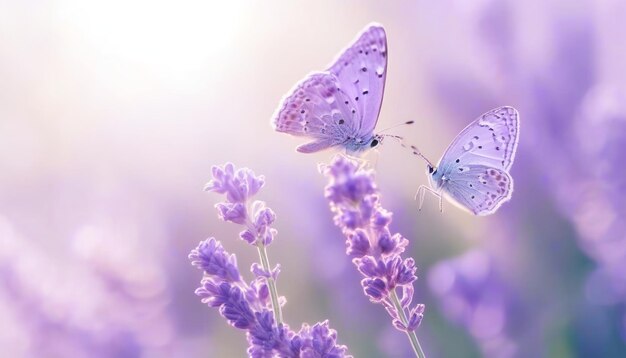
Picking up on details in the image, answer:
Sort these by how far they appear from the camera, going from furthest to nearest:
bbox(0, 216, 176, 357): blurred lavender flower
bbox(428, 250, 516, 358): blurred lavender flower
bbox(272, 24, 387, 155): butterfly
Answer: bbox(0, 216, 176, 357): blurred lavender flower < bbox(428, 250, 516, 358): blurred lavender flower < bbox(272, 24, 387, 155): butterfly

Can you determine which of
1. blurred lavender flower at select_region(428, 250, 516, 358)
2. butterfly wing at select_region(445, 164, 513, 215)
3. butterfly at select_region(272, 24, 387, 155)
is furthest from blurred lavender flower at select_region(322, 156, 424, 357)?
blurred lavender flower at select_region(428, 250, 516, 358)

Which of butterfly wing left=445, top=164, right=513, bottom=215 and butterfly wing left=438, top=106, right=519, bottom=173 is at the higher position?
butterfly wing left=438, top=106, right=519, bottom=173

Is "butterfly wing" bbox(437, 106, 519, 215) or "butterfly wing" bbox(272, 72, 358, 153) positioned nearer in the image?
"butterfly wing" bbox(437, 106, 519, 215)

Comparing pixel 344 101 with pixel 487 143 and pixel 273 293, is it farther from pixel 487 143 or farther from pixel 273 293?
pixel 273 293

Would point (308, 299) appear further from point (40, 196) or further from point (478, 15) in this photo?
point (40, 196)

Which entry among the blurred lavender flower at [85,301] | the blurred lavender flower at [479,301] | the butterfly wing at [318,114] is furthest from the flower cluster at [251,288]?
the blurred lavender flower at [85,301]

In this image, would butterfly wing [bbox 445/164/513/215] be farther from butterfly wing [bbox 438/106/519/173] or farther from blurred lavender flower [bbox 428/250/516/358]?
blurred lavender flower [bbox 428/250/516/358]

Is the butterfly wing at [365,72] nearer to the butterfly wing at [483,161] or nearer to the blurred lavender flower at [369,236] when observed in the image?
the butterfly wing at [483,161]
